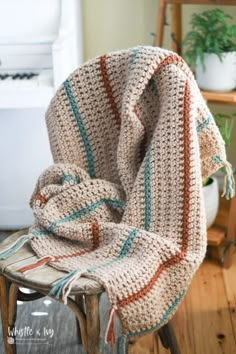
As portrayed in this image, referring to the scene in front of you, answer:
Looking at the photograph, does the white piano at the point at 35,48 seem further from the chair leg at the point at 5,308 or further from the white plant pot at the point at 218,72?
the chair leg at the point at 5,308

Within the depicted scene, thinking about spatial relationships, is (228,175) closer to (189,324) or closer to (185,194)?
(185,194)

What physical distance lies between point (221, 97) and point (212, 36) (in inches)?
8.0

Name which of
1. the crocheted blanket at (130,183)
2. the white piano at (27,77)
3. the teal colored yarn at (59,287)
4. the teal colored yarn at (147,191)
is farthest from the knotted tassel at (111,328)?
the white piano at (27,77)

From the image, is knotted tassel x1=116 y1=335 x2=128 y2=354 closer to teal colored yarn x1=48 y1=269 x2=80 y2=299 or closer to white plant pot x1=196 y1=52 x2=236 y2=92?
teal colored yarn x1=48 y1=269 x2=80 y2=299

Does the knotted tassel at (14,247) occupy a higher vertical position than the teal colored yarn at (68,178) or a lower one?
lower

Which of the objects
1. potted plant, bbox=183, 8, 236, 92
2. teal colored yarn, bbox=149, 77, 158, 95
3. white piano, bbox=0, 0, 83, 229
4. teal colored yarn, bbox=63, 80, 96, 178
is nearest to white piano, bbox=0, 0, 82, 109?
white piano, bbox=0, 0, 83, 229

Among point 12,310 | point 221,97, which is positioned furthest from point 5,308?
point 221,97

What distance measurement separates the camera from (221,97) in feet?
6.89

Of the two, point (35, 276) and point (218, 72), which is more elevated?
point (218, 72)

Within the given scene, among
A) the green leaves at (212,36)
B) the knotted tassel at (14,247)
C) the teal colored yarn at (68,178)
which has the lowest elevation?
the knotted tassel at (14,247)

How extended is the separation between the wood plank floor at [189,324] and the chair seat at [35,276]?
52 cm

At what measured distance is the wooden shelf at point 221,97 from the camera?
6.85ft

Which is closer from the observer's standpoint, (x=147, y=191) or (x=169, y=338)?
(x=147, y=191)

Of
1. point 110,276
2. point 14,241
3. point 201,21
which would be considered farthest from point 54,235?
point 201,21
